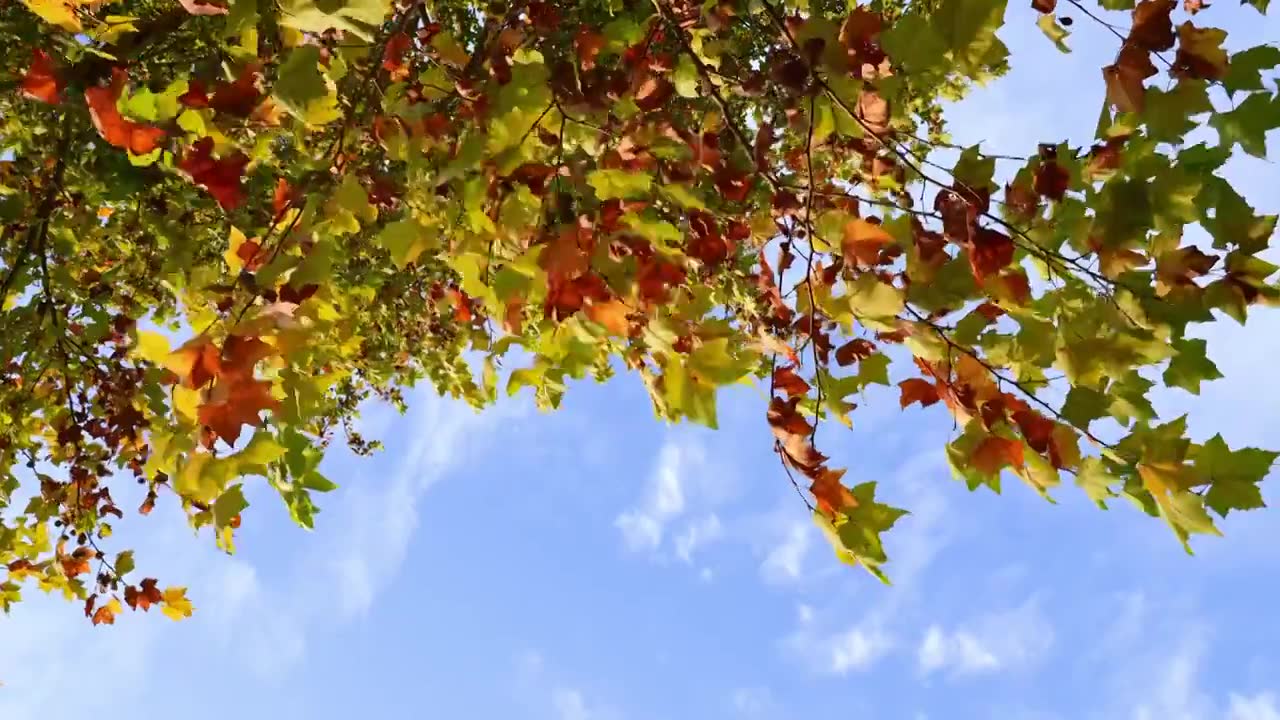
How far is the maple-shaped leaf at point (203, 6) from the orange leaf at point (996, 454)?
1779mm

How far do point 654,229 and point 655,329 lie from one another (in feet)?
0.91

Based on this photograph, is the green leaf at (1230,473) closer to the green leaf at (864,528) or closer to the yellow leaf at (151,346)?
the green leaf at (864,528)

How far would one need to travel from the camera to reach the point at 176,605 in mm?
3975

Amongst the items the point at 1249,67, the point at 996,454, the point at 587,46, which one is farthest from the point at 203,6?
the point at 1249,67

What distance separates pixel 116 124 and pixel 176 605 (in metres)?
3.14

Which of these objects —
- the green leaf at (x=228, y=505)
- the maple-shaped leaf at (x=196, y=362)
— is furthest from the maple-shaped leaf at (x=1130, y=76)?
the green leaf at (x=228, y=505)

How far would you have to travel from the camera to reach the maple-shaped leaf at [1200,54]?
1.54m

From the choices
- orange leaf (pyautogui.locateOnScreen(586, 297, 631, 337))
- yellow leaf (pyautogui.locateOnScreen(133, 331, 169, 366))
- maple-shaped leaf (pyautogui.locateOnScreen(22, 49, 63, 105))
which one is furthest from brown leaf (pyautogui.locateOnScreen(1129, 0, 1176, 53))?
maple-shaped leaf (pyautogui.locateOnScreen(22, 49, 63, 105))

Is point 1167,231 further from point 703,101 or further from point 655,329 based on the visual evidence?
point 703,101

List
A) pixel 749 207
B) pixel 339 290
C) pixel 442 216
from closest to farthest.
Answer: pixel 442 216
pixel 749 207
pixel 339 290

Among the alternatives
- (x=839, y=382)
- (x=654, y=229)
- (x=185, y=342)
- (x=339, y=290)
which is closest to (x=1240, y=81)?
(x=839, y=382)

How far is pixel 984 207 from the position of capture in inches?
65.6

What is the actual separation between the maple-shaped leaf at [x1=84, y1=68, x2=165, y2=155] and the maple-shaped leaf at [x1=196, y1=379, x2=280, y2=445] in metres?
0.52

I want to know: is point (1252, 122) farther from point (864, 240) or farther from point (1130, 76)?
point (864, 240)
